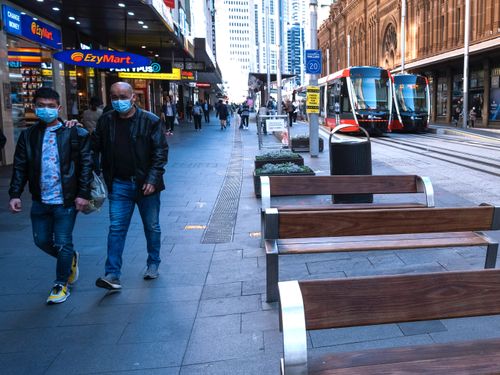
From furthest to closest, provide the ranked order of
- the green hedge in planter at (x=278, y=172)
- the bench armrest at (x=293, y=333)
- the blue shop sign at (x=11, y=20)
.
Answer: the blue shop sign at (x=11, y=20), the green hedge in planter at (x=278, y=172), the bench armrest at (x=293, y=333)


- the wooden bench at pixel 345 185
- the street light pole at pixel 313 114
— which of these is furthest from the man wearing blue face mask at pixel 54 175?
the street light pole at pixel 313 114

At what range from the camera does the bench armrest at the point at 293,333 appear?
1860 mm

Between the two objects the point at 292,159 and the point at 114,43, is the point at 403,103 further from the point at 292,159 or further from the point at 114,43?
the point at 292,159

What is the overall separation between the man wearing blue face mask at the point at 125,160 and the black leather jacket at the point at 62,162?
224 millimetres

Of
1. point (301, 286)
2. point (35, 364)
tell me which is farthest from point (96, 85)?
point (301, 286)

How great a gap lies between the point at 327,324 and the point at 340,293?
0.14 metres

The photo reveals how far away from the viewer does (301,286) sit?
207 cm

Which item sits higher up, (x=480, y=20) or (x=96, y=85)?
(x=480, y=20)

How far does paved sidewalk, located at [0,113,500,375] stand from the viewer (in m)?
3.24

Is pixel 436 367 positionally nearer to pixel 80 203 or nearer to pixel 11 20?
pixel 80 203

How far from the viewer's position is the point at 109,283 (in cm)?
433

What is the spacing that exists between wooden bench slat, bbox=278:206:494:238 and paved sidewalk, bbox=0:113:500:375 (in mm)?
697

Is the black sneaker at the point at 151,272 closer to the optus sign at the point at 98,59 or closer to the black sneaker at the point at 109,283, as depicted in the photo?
the black sneaker at the point at 109,283

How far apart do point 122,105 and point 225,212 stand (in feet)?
11.7
